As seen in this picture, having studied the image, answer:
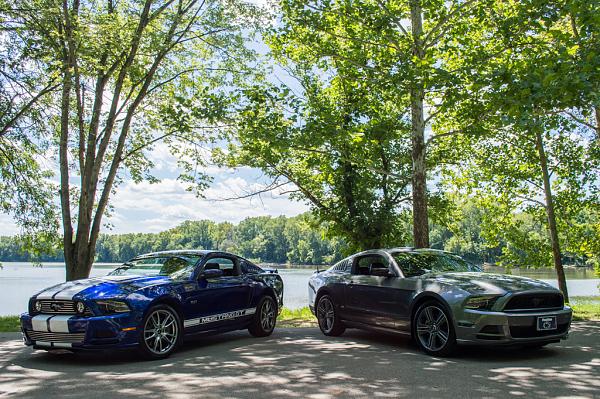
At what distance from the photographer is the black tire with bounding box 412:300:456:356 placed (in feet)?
25.1

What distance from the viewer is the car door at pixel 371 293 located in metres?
8.80

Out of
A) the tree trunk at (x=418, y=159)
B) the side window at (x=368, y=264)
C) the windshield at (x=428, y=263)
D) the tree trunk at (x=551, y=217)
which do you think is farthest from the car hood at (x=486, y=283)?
the tree trunk at (x=551, y=217)

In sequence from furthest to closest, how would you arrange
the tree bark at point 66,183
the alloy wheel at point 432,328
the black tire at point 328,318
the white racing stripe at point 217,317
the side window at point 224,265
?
the tree bark at point 66,183
the black tire at point 328,318
the side window at point 224,265
the white racing stripe at point 217,317
the alloy wheel at point 432,328

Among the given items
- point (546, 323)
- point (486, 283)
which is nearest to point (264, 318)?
point (486, 283)

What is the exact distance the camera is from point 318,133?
1466 cm

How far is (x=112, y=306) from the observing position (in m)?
7.44

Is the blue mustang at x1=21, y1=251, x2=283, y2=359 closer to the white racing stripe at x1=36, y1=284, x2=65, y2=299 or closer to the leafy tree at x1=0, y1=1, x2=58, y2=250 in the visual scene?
the white racing stripe at x1=36, y1=284, x2=65, y2=299

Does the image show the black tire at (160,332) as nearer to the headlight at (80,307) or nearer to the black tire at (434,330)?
the headlight at (80,307)

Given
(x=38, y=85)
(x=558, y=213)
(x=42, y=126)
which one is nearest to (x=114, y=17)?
(x=38, y=85)

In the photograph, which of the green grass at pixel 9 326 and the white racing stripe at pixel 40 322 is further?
the green grass at pixel 9 326

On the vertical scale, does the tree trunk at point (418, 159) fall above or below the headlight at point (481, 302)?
above

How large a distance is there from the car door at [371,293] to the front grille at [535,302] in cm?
185

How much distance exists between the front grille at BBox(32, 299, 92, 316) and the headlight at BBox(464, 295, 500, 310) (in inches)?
197

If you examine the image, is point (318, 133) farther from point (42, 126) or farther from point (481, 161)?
point (481, 161)
